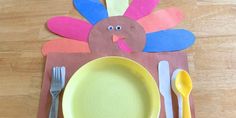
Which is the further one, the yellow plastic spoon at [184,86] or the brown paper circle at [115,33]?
the brown paper circle at [115,33]

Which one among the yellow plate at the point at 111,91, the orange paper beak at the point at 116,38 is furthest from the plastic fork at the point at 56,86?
the orange paper beak at the point at 116,38

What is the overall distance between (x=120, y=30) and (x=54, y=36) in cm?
18

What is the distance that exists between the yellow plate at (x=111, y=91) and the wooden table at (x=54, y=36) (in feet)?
0.35

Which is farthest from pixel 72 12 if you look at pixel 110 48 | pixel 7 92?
pixel 7 92

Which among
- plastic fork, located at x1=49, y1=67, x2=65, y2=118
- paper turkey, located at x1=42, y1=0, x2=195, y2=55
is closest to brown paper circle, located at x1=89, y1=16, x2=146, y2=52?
paper turkey, located at x1=42, y1=0, x2=195, y2=55

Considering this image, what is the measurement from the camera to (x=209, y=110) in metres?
0.68

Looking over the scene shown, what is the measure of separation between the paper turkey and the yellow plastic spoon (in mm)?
89

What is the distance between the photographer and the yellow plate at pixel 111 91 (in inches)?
26.1

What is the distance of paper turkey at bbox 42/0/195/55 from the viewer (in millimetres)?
769

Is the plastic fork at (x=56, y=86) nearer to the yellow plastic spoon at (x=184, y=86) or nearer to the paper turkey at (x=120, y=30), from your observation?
the paper turkey at (x=120, y=30)

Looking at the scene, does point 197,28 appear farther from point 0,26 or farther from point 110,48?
point 0,26

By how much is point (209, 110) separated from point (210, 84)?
7 centimetres

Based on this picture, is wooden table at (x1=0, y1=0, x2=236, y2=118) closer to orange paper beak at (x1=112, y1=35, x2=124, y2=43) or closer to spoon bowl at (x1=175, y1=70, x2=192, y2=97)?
spoon bowl at (x1=175, y1=70, x2=192, y2=97)

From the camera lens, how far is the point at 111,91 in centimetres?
A: 69
